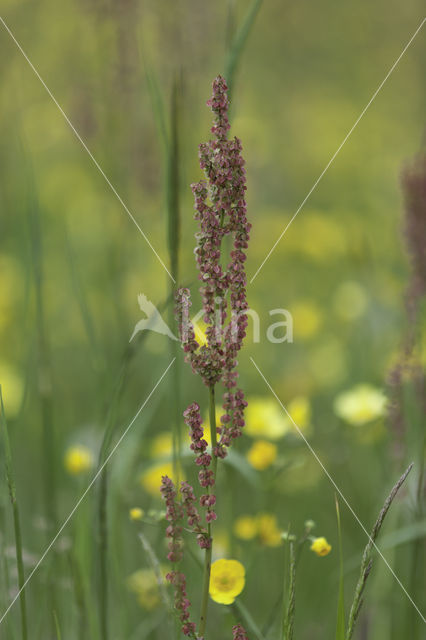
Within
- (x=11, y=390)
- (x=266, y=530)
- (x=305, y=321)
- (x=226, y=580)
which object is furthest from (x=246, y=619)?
(x=305, y=321)

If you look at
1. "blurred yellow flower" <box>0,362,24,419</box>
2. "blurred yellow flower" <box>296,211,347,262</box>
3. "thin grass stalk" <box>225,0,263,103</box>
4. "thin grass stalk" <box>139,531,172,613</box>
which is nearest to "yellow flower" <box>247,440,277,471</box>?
"thin grass stalk" <box>139,531,172,613</box>

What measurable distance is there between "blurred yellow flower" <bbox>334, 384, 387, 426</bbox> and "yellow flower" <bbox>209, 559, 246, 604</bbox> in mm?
604

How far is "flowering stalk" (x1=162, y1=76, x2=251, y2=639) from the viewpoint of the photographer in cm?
60

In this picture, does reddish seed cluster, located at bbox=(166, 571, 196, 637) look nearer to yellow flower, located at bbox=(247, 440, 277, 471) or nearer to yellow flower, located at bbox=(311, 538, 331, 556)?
yellow flower, located at bbox=(311, 538, 331, 556)

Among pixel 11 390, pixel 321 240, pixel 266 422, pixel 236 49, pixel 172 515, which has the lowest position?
pixel 172 515

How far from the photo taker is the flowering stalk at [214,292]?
0.60 m

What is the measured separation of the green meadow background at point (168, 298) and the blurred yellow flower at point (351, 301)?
0.06 feet

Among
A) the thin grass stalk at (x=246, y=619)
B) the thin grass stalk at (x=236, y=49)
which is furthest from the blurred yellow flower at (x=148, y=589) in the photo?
the thin grass stalk at (x=236, y=49)

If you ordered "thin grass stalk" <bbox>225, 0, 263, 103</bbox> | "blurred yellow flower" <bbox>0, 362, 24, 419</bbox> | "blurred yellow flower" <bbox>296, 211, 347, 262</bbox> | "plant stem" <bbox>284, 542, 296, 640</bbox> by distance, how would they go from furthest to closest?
1. "blurred yellow flower" <bbox>296, 211, 347, 262</bbox>
2. "blurred yellow flower" <bbox>0, 362, 24, 419</bbox>
3. "thin grass stalk" <bbox>225, 0, 263, 103</bbox>
4. "plant stem" <bbox>284, 542, 296, 640</bbox>

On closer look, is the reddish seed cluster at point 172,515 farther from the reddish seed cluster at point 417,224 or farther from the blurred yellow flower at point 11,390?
the blurred yellow flower at point 11,390

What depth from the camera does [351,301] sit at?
2.24 metres

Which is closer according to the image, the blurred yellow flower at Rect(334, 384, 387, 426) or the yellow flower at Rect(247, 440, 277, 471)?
the yellow flower at Rect(247, 440, 277, 471)

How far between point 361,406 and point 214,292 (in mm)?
838

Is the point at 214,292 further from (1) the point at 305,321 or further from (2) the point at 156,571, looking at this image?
(1) the point at 305,321
